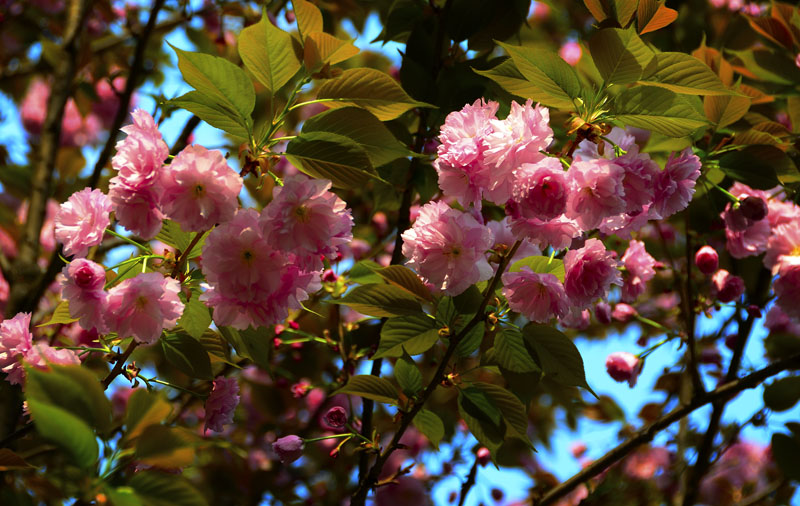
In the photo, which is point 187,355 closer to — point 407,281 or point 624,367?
point 407,281

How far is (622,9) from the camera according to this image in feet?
2.91

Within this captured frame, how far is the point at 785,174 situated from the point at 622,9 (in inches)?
18.4

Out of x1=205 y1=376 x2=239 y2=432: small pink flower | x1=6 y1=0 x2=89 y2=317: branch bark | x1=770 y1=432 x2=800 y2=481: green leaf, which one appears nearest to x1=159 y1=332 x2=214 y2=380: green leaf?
x1=205 y1=376 x2=239 y2=432: small pink flower

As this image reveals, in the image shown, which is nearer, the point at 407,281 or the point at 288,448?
the point at 407,281

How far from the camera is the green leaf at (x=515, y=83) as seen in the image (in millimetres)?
861

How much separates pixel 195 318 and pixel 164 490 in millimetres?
301

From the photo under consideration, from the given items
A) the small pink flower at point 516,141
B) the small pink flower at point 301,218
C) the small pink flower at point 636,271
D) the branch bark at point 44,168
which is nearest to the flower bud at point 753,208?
the small pink flower at point 636,271

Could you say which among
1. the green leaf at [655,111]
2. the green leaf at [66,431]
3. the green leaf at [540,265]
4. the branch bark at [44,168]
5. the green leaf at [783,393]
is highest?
the branch bark at [44,168]

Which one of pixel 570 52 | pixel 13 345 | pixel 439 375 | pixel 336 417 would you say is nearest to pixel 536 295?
pixel 439 375

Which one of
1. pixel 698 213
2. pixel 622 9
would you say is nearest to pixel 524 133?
pixel 622 9

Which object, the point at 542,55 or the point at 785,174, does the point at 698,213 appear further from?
the point at 542,55

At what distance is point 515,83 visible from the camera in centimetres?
88

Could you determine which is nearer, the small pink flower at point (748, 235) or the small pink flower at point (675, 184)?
the small pink flower at point (675, 184)

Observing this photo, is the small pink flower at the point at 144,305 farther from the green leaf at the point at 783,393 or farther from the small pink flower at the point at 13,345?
the green leaf at the point at 783,393
